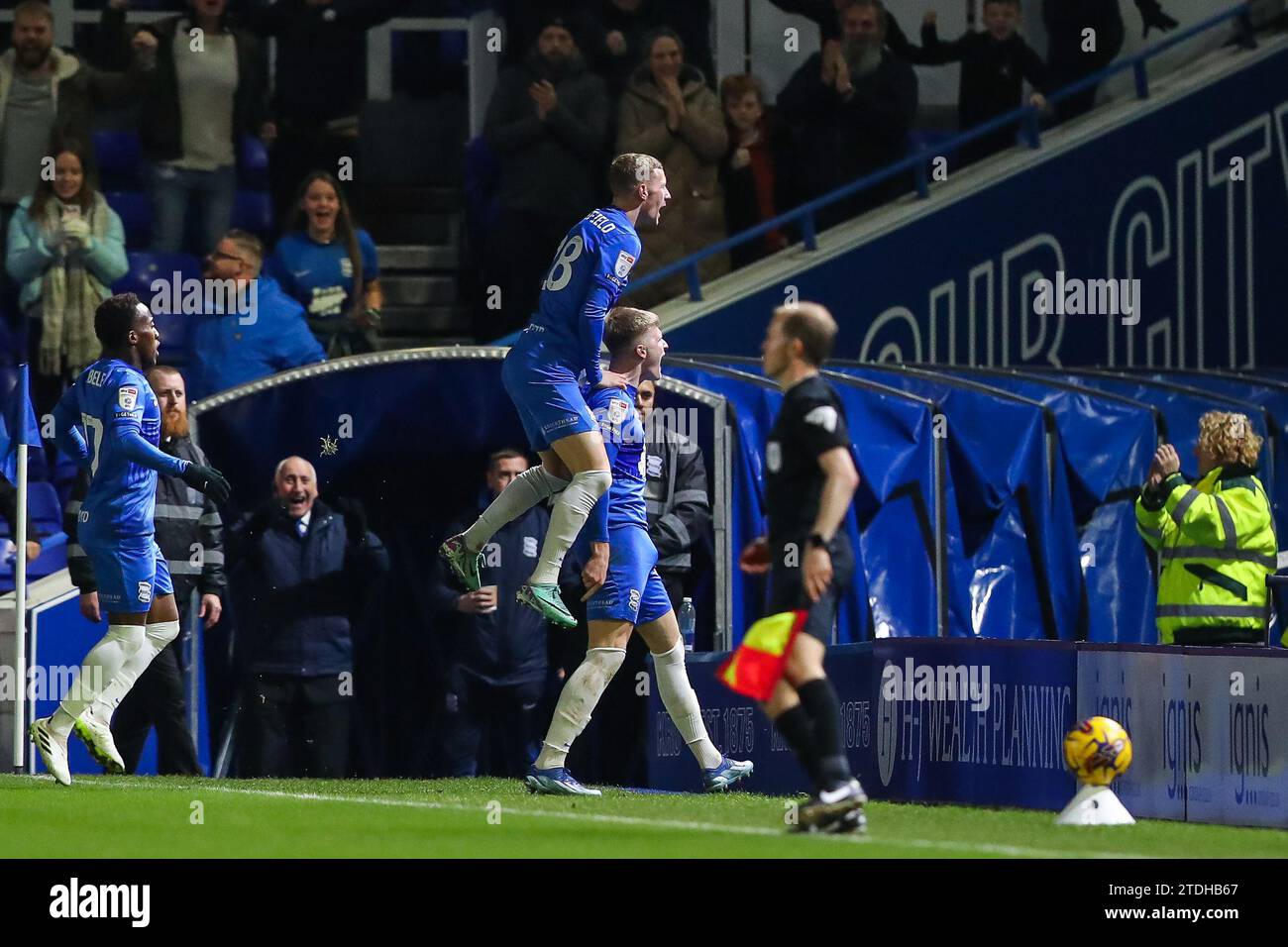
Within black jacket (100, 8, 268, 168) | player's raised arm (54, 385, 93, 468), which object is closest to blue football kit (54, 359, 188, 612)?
player's raised arm (54, 385, 93, 468)

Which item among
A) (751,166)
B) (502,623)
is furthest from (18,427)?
(751,166)

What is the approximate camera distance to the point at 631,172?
979 centimetres

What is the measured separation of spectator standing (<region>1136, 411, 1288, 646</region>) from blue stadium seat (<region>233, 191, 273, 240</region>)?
7.85 metres

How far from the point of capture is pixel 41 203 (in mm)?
16047

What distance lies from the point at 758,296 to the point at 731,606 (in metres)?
4.33

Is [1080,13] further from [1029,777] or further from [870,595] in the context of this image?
[1029,777]

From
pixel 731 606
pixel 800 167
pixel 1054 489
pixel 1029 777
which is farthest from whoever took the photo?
pixel 800 167

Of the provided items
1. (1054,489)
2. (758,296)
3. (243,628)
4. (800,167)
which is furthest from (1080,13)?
(243,628)

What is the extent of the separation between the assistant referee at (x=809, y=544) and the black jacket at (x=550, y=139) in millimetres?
8929

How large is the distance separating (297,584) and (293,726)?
755mm

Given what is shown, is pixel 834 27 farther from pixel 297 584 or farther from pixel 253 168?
pixel 297 584

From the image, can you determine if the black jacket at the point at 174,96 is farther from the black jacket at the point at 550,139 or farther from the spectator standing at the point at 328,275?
the black jacket at the point at 550,139

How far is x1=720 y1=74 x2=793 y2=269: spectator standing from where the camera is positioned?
17.3 meters

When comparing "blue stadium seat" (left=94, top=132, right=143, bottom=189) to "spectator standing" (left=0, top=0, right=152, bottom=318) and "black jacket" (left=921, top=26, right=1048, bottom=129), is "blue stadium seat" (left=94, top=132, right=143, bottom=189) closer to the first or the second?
"spectator standing" (left=0, top=0, right=152, bottom=318)
